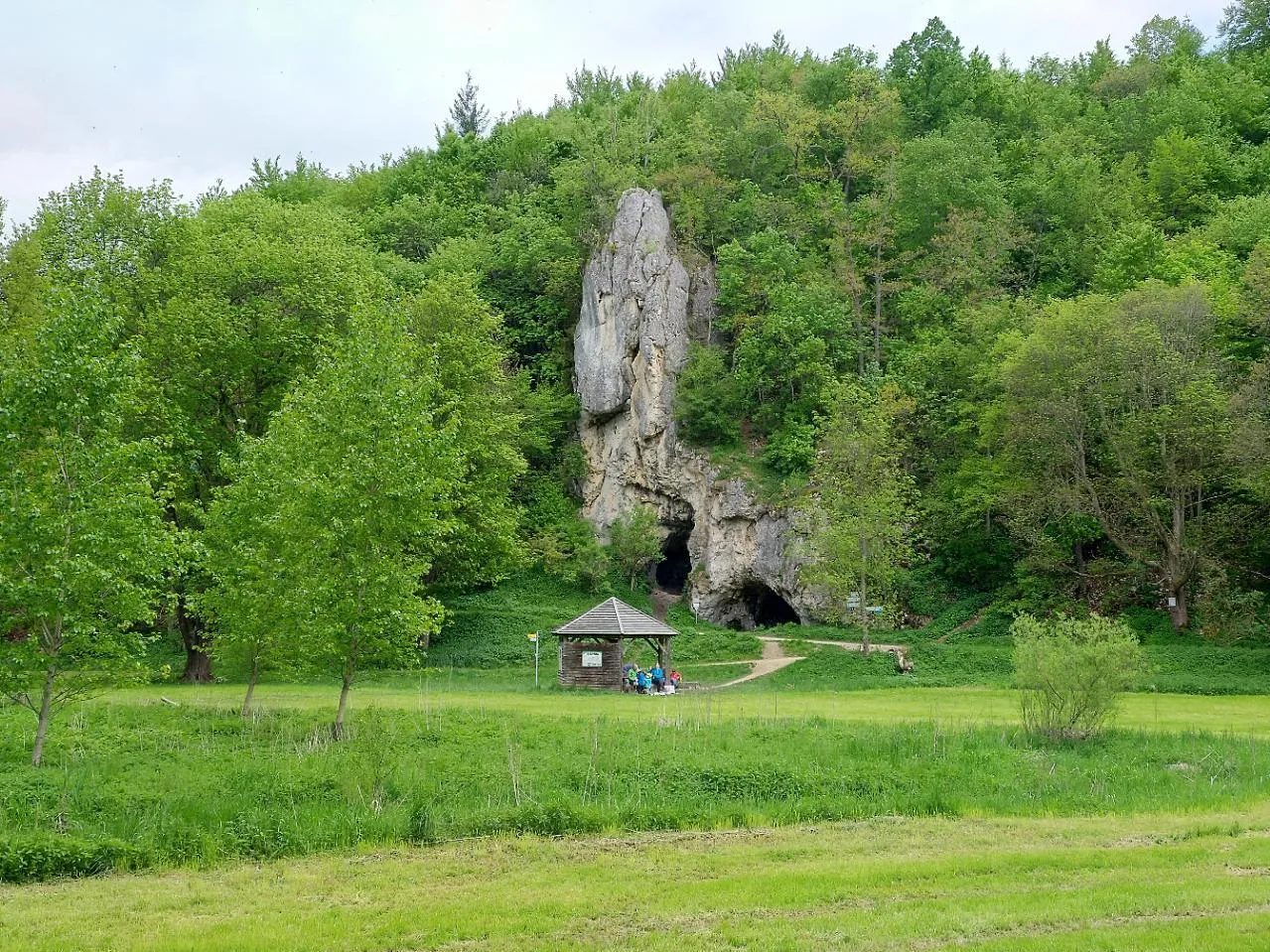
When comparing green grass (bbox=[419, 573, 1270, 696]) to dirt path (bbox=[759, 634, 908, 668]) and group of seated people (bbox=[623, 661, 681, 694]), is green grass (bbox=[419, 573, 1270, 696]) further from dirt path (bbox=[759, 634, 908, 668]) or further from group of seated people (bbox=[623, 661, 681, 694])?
group of seated people (bbox=[623, 661, 681, 694])

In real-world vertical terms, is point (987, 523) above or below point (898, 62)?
below

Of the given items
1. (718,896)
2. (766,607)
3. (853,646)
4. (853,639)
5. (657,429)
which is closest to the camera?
(718,896)

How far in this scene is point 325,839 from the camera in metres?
14.0

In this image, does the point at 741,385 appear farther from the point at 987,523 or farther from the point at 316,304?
the point at 316,304

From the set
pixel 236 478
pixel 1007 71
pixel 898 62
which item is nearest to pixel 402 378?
pixel 236 478

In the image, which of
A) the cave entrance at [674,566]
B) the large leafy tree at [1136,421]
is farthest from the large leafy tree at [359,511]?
the cave entrance at [674,566]

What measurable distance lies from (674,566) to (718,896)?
40.7m

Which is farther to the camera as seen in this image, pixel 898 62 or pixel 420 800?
pixel 898 62

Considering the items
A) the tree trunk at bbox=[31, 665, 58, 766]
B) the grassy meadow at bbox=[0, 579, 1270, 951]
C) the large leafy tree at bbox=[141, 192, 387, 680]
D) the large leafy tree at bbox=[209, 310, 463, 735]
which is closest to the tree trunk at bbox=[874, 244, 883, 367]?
the large leafy tree at bbox=[141, 192, 387, 680]

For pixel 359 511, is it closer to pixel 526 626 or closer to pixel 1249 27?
pixel 526 626

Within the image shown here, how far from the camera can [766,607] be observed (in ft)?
156

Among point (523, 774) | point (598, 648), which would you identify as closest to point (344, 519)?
point (523, 774)

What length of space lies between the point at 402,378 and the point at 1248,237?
3874cm

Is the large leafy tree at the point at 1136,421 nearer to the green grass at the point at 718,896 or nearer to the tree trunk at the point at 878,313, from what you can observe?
the tree trunk at the point at 878,313
